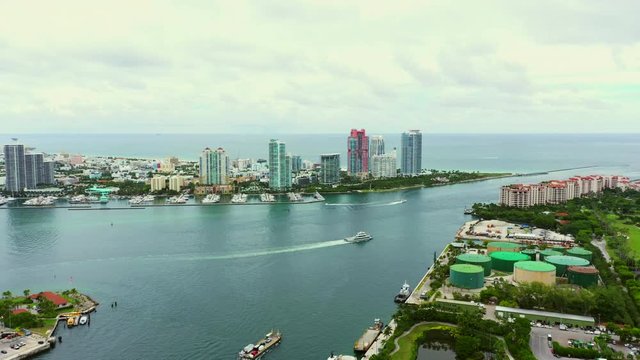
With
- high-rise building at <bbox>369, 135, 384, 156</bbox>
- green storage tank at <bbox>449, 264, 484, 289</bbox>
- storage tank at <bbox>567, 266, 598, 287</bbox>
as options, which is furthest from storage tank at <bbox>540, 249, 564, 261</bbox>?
high-rise building at <bbox>369, 135, 384, 156</bbox>

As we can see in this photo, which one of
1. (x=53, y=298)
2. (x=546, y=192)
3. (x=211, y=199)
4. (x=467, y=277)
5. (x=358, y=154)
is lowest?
(x=53, y=298)

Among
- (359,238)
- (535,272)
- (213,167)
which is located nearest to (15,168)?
(213,167)

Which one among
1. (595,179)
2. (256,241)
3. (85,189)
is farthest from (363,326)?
(85,189)

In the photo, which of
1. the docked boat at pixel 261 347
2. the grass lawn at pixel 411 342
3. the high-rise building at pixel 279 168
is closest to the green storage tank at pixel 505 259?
the grass lawn at pixel 411 342

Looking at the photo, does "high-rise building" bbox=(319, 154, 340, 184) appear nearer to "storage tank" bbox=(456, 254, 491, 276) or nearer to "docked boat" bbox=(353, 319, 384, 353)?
"storage tank" bbox=(456, 254, 491, 276)

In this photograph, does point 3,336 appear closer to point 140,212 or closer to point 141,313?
point 141,313

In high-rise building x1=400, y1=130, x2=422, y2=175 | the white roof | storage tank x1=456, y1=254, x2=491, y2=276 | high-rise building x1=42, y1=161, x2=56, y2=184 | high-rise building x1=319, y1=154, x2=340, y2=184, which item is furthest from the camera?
high-rise building x1=400, y1=130, x2=422, y2=175

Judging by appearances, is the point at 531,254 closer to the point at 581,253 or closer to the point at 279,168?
the point at 581,253

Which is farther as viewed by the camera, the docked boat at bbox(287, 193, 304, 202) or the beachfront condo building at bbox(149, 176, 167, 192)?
the beachfront condo building at bbox(149, 176, 167, 192)
